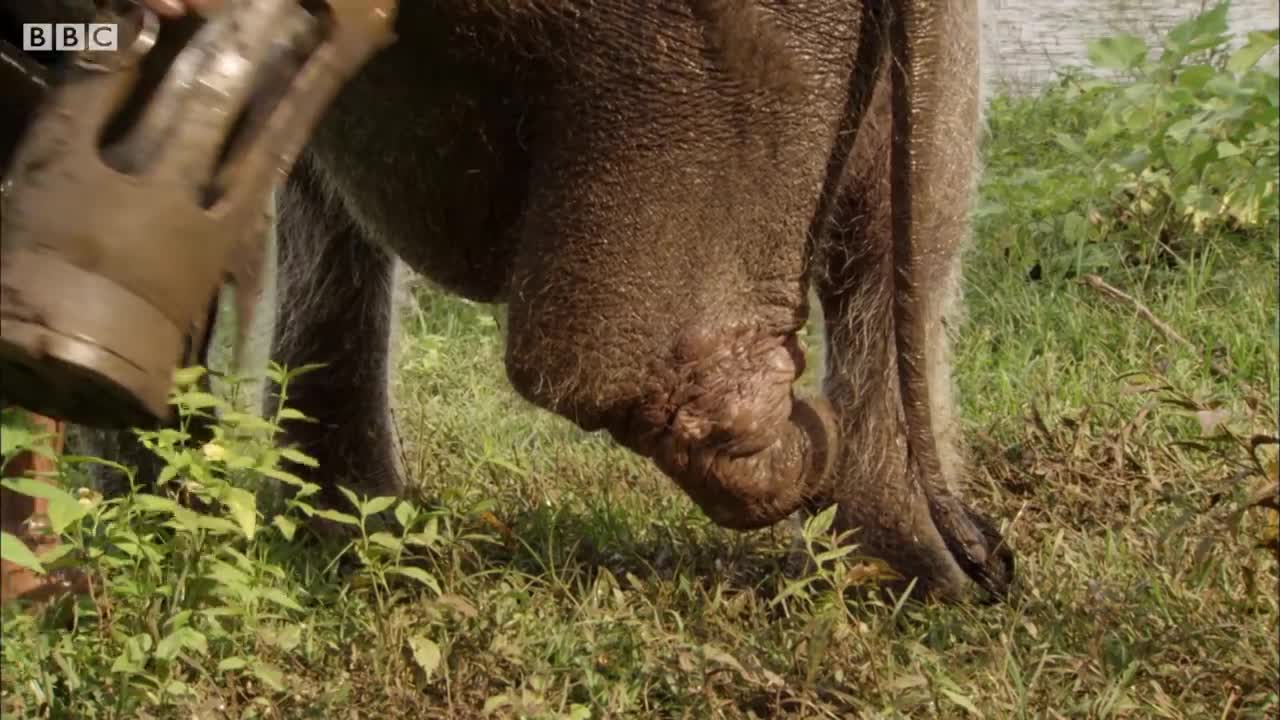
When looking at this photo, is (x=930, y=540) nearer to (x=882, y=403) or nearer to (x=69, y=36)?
(x=882, y=403)

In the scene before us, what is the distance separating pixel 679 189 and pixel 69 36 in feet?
2.68

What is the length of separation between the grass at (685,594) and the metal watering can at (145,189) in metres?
0.48

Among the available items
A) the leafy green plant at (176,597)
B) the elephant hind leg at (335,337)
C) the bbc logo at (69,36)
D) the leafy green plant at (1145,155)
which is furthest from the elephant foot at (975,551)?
the bbc logo at (69,36)

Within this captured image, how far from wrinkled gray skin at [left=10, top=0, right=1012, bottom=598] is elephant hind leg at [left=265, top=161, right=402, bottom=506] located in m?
0.66

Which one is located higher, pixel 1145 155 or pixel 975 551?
pixel 1145 155

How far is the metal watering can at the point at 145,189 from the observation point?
5.98 feet

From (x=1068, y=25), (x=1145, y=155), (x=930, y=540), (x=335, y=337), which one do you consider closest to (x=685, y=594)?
(x=930, y=540)

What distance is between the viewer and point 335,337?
12.2ft

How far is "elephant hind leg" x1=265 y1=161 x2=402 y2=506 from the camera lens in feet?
12.0

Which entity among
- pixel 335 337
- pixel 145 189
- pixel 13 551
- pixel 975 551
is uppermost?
pixel 145 189

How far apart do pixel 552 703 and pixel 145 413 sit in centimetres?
90

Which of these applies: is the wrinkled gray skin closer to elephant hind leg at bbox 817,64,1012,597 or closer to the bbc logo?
elephant hind leg at bbox 817,64,1012,597

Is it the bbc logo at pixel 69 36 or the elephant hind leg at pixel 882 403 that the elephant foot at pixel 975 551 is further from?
the bbc logo at pixel 69 36

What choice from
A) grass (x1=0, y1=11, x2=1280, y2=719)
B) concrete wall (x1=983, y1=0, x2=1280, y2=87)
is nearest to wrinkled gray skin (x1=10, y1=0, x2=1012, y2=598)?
grass (x1=0, y1=11, x2=1280, y2=719)
